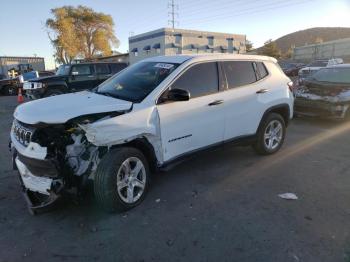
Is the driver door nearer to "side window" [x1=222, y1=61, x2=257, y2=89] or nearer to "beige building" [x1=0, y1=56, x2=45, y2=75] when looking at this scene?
"side window" [x1=222, y1=61, x2=257, y2=89]

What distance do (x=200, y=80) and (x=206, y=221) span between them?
2.01 meters

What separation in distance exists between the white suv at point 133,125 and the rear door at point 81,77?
359 inches

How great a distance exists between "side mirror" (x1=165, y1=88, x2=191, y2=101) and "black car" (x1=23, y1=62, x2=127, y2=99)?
914 centimetres

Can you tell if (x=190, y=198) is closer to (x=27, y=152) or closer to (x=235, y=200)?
(x=235, y=200)

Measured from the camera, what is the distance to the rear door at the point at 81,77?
43.9 ft

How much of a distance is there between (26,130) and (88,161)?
79 cm

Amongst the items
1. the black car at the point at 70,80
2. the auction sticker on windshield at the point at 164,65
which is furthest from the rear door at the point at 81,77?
the auction sticker on windshield at the point at 164,65

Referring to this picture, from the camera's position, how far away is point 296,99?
8992 millimetres

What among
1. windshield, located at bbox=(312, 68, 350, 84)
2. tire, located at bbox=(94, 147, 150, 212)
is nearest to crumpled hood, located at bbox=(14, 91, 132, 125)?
tire, located at bbox=(94, 147, 150, 212)

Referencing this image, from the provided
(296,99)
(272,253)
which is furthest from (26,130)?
(296,99)

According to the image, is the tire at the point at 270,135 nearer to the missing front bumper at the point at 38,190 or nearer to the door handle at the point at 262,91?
the door handle at the point at 262,91

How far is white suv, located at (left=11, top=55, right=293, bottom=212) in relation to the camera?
135 inches

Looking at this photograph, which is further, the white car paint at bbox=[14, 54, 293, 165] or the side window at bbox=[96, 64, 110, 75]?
the side window at bbox=[96, 64, 110, 75]

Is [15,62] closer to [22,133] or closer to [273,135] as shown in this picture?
[273,135]
